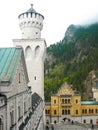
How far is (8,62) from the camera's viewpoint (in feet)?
61.4

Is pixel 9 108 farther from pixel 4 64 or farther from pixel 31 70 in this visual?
pixel 31 70

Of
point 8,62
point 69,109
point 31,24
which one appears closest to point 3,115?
point 8,62

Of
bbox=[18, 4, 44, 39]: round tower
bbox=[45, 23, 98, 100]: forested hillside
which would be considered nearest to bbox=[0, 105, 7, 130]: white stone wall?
bbox=[18, 4, 44, 39]: round tower

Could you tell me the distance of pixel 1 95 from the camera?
1522cm

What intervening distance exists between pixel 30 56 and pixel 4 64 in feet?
73.5

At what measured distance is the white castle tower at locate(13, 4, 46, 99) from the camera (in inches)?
1592

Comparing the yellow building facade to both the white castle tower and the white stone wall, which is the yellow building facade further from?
the white stone wall

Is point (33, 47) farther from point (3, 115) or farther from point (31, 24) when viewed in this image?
point (3, 115)

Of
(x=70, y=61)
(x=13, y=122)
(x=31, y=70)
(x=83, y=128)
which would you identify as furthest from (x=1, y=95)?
(x=70, y=61)

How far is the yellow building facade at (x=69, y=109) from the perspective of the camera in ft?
176

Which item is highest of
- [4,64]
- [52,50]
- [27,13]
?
[52,50]

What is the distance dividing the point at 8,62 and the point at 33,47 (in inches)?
859

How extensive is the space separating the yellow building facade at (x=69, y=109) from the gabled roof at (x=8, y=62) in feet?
117

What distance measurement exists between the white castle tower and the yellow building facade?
549 inches
